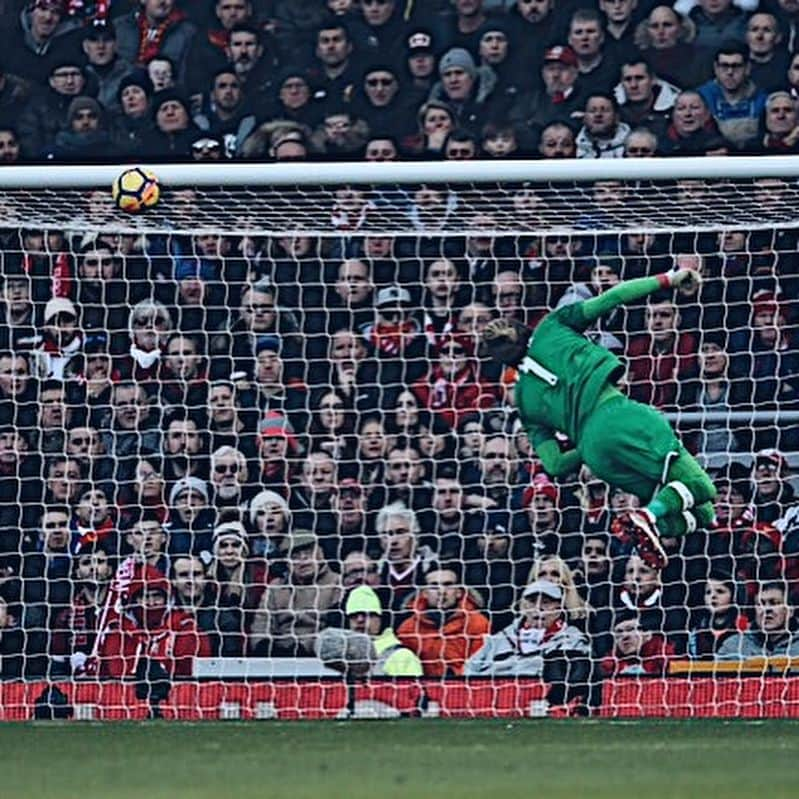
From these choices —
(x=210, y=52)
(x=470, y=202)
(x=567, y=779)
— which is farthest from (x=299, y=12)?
(x=567, y=779)

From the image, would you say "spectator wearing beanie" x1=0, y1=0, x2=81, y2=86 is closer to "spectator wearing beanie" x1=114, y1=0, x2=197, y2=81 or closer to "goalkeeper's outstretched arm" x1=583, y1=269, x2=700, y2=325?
"spectator wearing beanie" x1=114, y1=0, x2=197, y2=81

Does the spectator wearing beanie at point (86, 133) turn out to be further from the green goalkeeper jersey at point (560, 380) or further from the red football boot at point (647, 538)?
the red football boot at point (647, 538)

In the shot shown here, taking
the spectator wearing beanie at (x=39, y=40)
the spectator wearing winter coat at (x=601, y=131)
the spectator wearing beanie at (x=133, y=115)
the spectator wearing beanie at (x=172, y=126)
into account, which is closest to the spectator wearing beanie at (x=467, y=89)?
the spectator wearing winter coat at (x=601, y=131)

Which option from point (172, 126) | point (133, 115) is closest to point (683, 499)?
point (172, 126)

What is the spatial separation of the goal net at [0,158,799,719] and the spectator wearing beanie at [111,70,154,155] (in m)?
0.38

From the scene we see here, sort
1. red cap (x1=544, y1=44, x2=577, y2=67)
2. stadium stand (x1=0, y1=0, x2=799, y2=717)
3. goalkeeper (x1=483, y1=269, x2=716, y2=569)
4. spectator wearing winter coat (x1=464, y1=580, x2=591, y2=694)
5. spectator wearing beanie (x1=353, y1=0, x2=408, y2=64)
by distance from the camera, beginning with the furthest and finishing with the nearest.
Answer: spectator wearing beanie (x1=353, y1=0, x2=408, y2=64) < red cap (x1=544, y1=44, x2=577, y2=67) < stadium stand (x1=0, y1=0, x2=799, y2=717) < spectator wearing winter coat (x1=464, y1=580, x2=591, y2=694) < goalkeeper (x1=483, y1=269, x2=716, y2=569)

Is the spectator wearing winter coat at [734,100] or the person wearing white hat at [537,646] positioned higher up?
the spectator wearing winter coat at [734,100]

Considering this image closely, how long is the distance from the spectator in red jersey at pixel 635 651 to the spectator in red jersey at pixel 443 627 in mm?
504

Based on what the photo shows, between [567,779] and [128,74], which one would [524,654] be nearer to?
[567,779]

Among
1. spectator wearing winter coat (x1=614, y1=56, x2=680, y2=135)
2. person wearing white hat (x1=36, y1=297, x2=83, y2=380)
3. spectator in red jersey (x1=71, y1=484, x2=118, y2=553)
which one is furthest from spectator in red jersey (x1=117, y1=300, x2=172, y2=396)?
spectator wearing winter coat (x1=614, y1=56, x2=680, y2=135)

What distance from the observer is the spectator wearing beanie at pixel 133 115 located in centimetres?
732

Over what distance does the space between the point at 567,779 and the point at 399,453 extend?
8.35 feet

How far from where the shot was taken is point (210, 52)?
24.1 ft

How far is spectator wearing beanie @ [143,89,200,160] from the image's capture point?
23.9 feet
